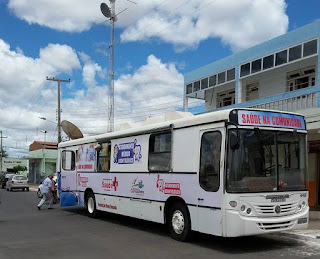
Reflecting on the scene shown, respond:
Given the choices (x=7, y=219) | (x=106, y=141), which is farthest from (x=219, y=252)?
(x=7, y=219)

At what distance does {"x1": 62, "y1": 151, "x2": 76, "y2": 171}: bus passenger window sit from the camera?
53.6 ft

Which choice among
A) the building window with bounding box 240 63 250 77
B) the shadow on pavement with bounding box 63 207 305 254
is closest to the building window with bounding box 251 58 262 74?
the building window with bounding box 240 63 250 77

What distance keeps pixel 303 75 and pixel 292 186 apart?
1364 centimetres

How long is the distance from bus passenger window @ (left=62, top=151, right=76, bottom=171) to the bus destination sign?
9311 millimetres

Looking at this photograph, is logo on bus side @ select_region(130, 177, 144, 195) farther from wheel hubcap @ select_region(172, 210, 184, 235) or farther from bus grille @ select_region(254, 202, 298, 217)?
bus grille @ select_region(254, 202, 298, 217)

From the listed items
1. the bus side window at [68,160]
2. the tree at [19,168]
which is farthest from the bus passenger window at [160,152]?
the tree at [19,168]

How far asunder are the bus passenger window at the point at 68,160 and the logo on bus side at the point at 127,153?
380 centimetres

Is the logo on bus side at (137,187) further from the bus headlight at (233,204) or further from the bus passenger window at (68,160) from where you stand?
the bus passenger window at (68,160)

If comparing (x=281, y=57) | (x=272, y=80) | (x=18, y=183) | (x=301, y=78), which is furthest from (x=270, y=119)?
(x=18, y=183)

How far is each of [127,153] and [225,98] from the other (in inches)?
642

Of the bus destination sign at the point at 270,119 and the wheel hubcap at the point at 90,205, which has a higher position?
the bus destination sign at the point at 270,119

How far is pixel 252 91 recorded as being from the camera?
24.9 m

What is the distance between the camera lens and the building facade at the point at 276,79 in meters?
18.2

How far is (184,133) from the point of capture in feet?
32.1
